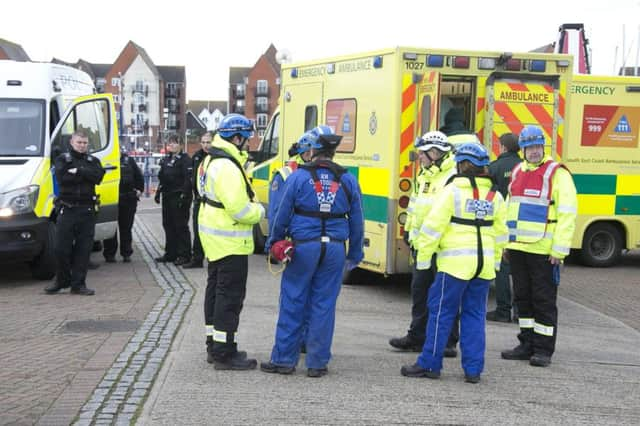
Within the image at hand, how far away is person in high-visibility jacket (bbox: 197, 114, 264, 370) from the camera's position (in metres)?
6.35

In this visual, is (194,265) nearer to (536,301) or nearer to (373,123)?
(373,123)

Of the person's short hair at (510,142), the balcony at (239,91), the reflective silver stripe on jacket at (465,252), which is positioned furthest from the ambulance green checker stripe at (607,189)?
the balcony at (239,91)

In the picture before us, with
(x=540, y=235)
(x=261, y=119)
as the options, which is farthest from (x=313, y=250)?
(x=261, y=119)

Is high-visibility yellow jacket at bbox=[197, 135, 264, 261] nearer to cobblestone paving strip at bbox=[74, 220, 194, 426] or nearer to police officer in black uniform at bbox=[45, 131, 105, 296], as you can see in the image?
cobblestone paving strip at bbox=[74, 220, 194, 426]

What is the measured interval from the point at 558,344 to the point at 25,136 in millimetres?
7309

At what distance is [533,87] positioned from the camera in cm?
966

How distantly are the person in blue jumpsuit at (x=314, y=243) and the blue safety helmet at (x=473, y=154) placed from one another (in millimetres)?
827

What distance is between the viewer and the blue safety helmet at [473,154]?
6199 millimetres

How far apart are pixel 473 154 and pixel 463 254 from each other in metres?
0.74

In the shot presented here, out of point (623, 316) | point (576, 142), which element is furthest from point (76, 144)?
point (576, 142)

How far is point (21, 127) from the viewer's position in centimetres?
1121

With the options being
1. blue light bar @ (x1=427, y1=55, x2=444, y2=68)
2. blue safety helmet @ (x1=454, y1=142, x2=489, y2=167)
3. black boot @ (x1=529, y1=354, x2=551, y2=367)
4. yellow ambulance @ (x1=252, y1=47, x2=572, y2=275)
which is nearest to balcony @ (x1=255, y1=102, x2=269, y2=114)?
yellow ambulance @ (x1=252, y1=47, x2=572, y2=275)

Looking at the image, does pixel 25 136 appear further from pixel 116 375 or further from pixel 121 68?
pixel 121 68

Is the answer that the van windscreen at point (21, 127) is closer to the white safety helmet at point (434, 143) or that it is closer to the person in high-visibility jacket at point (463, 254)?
the white safety helmet at point (434, 143)
